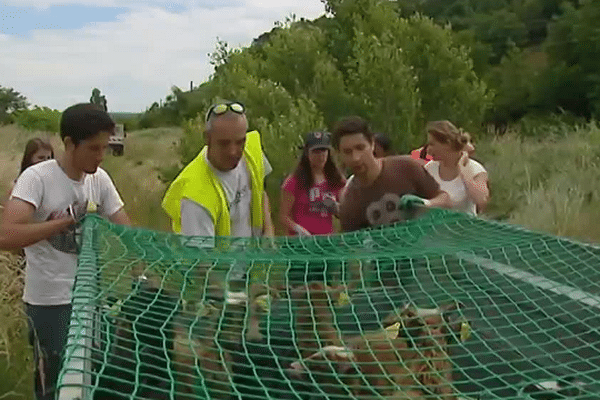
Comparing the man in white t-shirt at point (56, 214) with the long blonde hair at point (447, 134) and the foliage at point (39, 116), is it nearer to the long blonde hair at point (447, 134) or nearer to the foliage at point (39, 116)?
the long blonde hair at point (447, 134)

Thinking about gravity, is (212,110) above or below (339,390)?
above

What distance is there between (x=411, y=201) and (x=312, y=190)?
49.7 inches

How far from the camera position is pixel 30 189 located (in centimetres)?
293

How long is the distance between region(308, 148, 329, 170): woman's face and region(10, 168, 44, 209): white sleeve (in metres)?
1.92

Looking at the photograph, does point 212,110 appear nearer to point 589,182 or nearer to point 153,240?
point 153,240

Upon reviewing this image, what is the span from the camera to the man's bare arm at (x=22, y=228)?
2.82 metres

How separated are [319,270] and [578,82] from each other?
3338 centimetres

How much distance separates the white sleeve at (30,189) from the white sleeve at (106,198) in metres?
0.26

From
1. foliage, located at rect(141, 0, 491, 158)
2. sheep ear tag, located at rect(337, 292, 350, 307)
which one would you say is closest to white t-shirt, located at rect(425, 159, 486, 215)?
sheep ear tag, located at rect(337, 292, 350, 307)

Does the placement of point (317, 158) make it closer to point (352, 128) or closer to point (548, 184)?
point (352, 128)

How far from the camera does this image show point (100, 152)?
115 inches

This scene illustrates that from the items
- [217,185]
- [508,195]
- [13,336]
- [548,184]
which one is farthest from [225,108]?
[508,195]

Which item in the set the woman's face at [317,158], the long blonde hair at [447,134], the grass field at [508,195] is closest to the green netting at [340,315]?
the long blonde hair at [447,134]

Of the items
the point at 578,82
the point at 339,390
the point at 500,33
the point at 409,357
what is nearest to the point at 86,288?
the point at 339,390
